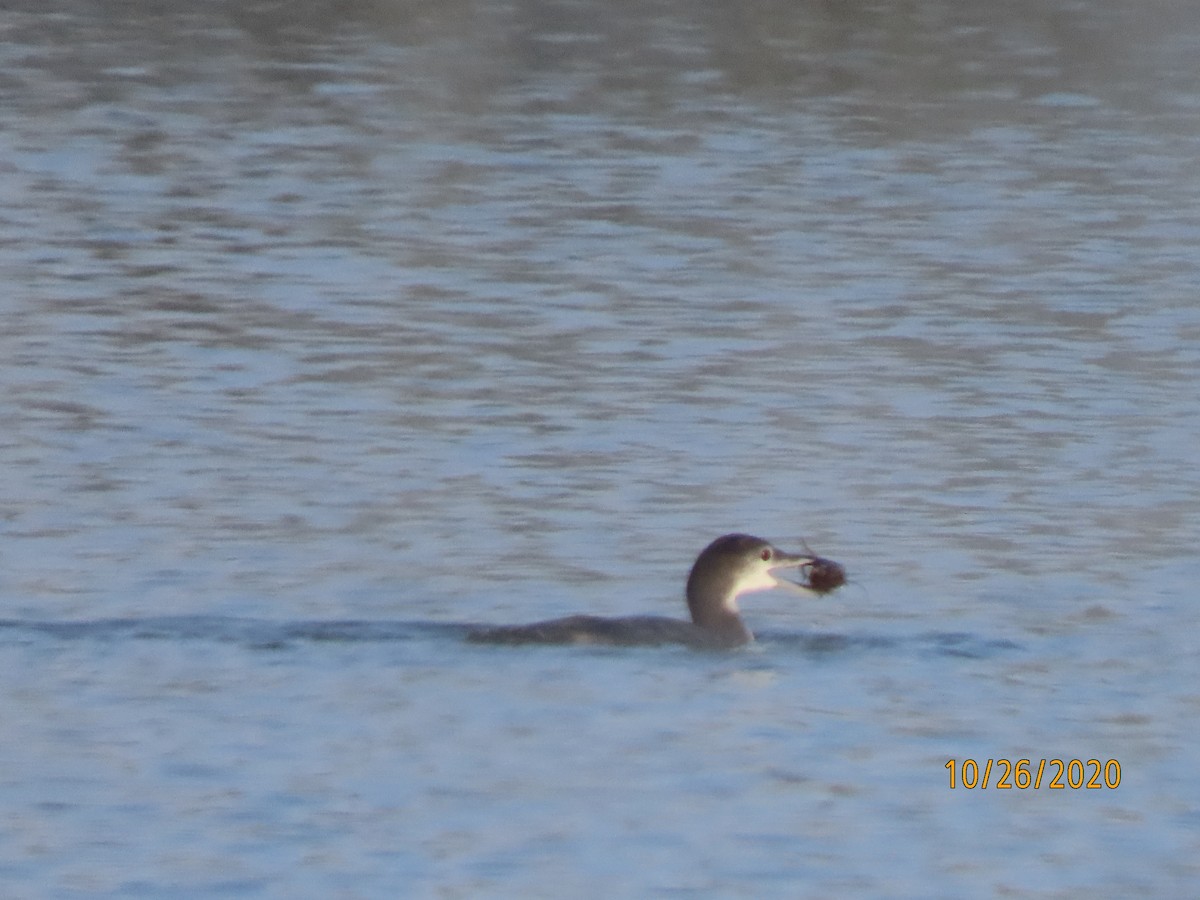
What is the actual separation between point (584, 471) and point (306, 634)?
3.14 meters

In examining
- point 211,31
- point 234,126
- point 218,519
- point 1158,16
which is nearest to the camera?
point 218,519

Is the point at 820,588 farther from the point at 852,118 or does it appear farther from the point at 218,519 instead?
the point at 852,118

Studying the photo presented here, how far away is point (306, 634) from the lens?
37.2 feet

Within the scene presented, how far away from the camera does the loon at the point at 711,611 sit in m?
11.1

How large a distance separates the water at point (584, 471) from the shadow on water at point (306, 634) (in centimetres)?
2

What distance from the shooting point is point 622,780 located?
974cm

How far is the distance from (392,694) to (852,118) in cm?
1690

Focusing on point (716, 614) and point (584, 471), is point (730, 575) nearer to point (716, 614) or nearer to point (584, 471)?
point (716, 614)

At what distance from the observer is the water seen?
30.9 feet

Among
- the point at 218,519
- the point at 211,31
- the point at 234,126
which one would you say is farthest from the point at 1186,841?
the point at 211,31
